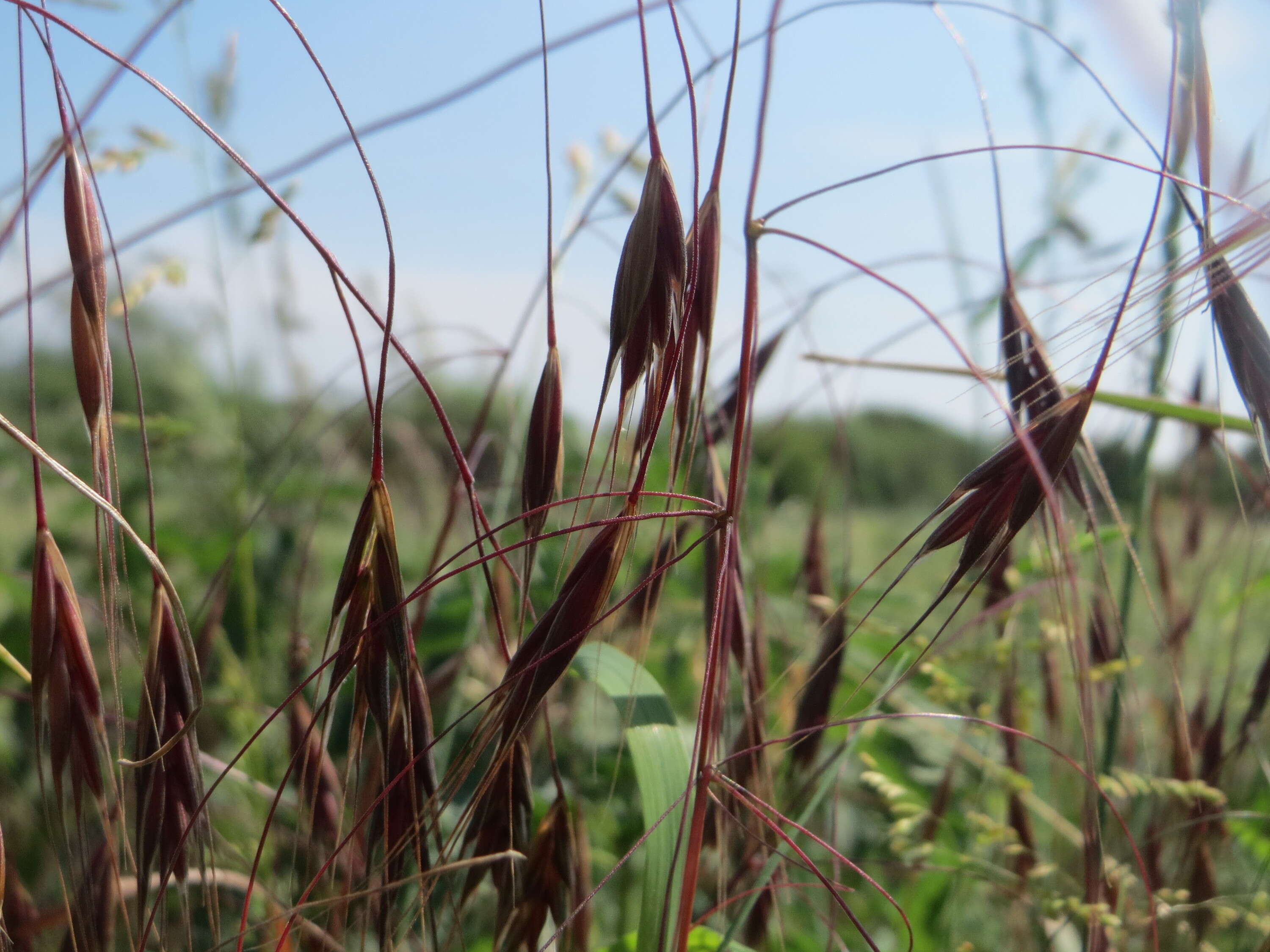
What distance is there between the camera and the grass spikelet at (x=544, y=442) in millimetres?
378

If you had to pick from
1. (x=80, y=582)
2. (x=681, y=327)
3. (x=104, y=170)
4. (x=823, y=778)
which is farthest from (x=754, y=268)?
(x=80, y=582)

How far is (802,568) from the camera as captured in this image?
29.9 inches

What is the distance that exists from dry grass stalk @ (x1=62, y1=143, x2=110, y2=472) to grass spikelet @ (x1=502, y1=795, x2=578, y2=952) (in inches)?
9.8

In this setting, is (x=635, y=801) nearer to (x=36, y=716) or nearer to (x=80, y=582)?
(x=36, y=716)

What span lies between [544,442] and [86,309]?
0.60 feet

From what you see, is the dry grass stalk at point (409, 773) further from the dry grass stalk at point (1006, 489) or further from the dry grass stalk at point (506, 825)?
the dry grass stalk at point (1006, 489)

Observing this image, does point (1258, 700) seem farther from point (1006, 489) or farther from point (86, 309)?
point (86, 309)

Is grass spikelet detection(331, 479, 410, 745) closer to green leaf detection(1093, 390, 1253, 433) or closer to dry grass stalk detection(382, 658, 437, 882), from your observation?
dry grass stalk detection(382, 658, 437, 882)

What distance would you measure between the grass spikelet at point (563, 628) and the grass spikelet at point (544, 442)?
6 centimetres

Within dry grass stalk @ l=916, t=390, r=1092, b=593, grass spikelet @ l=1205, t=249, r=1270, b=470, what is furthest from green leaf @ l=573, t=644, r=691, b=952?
grass spikelet @ l=1205, t=249, r=1270, b=470

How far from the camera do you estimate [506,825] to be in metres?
0.41

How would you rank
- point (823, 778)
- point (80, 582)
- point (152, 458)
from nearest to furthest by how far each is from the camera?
1. point (823, 778)
2. point (152, 458)
3. point (80, 582)

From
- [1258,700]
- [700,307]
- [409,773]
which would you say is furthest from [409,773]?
[1258,700]

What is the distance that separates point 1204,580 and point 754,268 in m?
0.50
